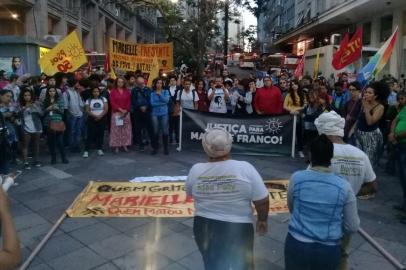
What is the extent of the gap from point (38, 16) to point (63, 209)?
21470 millimetres

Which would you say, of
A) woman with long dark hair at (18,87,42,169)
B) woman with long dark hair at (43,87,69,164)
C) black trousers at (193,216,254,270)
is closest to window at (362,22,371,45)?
woman with long dark hair at (43,87,69,164)

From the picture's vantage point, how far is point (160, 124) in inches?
384

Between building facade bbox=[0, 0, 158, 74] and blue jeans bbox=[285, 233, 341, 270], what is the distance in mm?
17536

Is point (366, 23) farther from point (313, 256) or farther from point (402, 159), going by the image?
point (313, 256)

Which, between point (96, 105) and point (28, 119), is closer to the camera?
point (28, 119)

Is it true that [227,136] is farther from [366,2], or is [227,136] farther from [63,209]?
[366,2]

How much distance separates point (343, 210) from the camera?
281 cm

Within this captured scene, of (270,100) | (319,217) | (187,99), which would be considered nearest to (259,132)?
(270,100)

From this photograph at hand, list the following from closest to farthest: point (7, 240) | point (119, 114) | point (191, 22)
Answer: point (7, 240) → point (119, 114) → point (191, 22)

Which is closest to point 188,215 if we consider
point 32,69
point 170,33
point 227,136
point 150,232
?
point 150,232

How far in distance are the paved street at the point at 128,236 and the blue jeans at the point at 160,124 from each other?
2.34m

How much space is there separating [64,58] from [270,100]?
5283mm

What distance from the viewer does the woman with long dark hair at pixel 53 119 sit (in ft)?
27.7

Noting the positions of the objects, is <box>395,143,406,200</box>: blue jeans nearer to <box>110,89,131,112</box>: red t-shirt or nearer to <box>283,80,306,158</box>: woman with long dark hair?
<box>283,80,306,158</box>: woman with long dark hair
